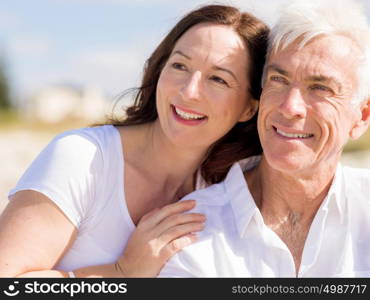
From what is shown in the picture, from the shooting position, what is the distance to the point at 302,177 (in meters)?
3.37

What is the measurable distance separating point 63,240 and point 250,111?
4.39ft

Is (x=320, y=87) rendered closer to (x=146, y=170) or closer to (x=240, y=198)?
(x=240, y=198)

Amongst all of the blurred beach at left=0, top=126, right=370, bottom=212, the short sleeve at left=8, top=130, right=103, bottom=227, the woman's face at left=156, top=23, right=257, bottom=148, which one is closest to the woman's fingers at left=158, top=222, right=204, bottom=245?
the short sleeve at left=8, top=130, right=103, bottom=227

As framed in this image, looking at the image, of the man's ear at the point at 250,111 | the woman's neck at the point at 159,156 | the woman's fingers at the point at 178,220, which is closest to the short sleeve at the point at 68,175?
the woman's neck at the point at 159,156

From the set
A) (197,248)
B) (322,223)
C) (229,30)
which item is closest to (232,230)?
(197,248)

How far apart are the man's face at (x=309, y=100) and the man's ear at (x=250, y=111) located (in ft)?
1.47

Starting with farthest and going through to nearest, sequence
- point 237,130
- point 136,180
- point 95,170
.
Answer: point 237,130 < point 136,180 < point 95,170

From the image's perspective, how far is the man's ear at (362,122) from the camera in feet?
11.1

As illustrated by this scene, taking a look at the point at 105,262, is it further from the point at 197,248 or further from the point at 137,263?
the point at 197,248

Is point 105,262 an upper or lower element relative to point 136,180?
lower

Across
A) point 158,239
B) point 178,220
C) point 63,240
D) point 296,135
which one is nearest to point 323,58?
point 296,135

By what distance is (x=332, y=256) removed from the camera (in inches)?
130

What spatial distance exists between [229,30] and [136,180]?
102 cm

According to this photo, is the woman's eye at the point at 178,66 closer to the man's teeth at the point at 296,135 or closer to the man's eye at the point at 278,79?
the man's eye at the point at 278,79
